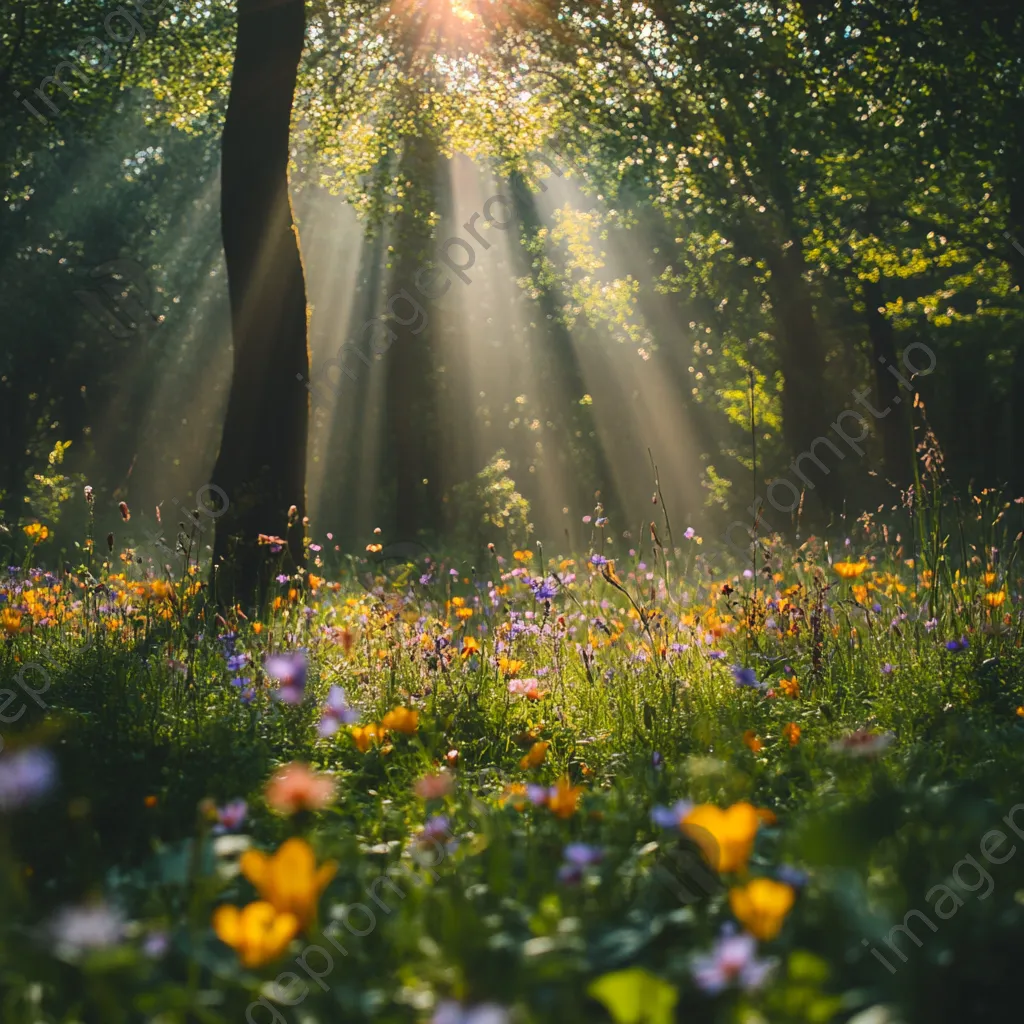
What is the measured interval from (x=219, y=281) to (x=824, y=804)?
97.6 feet

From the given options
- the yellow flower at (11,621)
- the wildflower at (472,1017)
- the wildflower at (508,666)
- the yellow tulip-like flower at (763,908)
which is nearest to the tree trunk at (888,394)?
the wildflower at (508,666)

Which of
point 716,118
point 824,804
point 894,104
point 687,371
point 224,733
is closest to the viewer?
point 824,804

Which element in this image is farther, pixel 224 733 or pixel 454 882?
pixel 224 733

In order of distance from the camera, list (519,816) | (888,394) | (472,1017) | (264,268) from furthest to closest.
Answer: (888,394)
(264,268)
(519,816)
(472,1017)

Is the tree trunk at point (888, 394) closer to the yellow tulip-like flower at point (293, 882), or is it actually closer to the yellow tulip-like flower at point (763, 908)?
the yellow tulip-like flower at point (763, 908)

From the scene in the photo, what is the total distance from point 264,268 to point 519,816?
5.95 meters

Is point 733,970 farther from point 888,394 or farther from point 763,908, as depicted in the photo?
point 888,394

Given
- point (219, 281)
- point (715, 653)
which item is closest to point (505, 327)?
point (219, 281)

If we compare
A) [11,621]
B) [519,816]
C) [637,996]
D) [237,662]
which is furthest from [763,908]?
[11,621]

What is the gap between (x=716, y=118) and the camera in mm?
14984

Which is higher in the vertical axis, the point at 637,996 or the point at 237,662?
the point at 237,662

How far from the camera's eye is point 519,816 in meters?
2.92

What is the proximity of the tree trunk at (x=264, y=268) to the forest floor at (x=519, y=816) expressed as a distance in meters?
2.25

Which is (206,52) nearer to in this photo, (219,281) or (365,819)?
(365,819)
